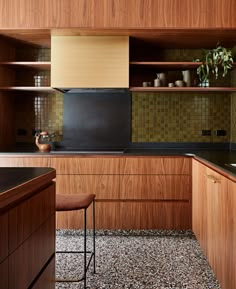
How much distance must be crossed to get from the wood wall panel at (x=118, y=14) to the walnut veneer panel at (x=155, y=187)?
1.45 metres

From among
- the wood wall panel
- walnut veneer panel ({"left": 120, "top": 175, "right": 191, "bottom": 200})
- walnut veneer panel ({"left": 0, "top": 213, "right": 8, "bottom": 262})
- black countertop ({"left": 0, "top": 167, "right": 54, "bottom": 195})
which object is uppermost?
the wood wall panel

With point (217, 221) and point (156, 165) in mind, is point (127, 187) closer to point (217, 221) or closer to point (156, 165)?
point (156, 165)

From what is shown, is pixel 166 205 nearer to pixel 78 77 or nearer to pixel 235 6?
pixel 78 77

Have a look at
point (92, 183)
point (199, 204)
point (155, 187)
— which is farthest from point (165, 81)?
point (199, 204)

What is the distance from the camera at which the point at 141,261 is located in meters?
2.53

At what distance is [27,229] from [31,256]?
0.38 feet

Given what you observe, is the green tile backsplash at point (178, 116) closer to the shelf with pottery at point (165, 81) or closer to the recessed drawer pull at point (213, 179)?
the shelf with pottery at point (165, 81)

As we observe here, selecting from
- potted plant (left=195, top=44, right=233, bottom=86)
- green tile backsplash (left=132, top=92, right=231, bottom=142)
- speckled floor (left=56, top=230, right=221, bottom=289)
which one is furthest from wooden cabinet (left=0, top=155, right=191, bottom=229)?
potted plant (left=195, top=44, right=233, bottom=86)

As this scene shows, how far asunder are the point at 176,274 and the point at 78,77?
2.04m

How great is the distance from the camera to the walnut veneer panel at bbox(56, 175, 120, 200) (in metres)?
3.12

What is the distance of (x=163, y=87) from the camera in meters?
3.39

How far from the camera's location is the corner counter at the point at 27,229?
96cm

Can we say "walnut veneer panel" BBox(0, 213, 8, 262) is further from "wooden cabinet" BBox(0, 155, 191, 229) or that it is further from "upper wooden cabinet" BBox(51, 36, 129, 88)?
"upper wooden cabinet" BBox(51, 36, 129, 88)

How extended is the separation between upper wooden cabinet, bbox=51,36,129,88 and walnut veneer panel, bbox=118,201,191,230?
1.21 meters
